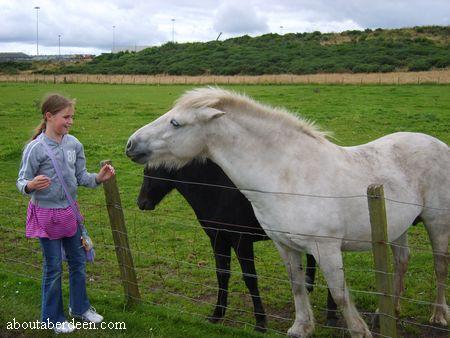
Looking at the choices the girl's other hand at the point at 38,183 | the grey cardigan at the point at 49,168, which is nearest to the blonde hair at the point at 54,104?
the grey cardigan at the point at 49,168

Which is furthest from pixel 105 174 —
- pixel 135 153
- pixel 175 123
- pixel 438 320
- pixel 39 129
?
pixel 438 320

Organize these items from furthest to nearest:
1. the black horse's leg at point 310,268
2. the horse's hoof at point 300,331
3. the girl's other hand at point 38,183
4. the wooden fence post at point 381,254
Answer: the black horse's leg at point 310,268
the horse's hoof at point 300,331
the girl's other hand at point 38,183
the wooden fence post at point 381,254

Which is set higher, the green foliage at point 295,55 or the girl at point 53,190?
the green foliage at point 295,55

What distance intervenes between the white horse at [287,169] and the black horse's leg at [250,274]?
1.84ft

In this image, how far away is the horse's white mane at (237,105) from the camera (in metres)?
4.22

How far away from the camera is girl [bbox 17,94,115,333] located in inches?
163

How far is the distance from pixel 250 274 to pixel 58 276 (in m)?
1.83

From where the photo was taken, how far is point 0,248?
7281 mm

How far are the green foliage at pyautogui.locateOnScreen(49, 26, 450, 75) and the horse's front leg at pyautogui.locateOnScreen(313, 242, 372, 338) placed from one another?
43.3 metres

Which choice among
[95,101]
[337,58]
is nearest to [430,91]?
[95,101]

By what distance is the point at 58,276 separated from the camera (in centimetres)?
441

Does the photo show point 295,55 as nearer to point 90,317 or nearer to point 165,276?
point 165,276

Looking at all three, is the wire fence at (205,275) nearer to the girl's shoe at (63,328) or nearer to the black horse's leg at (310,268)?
the black horse's leg at (310,268)

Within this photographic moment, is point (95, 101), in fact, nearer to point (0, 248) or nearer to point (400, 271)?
point (0, 248)
